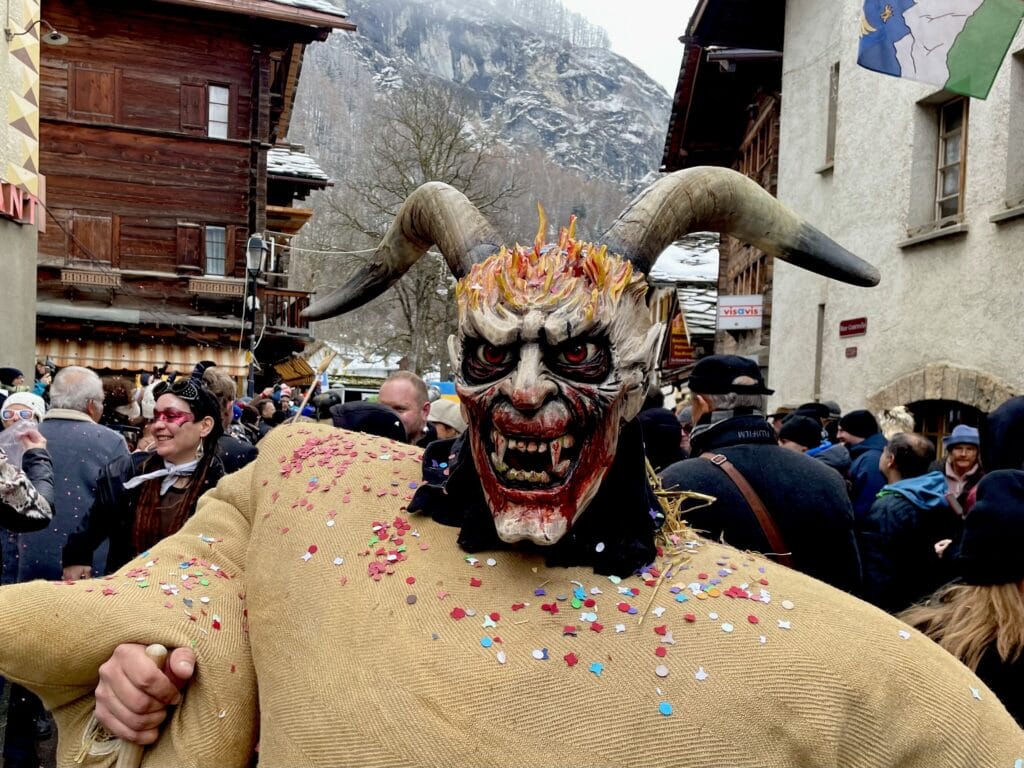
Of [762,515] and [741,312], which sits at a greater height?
[741,312]

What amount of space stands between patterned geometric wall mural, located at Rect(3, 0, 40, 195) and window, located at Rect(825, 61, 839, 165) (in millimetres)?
12145

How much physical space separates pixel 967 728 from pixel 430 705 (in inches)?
37.7

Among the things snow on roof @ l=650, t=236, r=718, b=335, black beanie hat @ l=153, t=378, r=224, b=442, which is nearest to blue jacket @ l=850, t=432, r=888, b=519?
black beanie hat @ l=153, t=378, r=224, b=442

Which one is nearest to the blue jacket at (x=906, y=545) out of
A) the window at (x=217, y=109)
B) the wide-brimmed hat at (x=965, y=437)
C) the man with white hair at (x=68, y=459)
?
the wide-brimmed hat at (x=965, y=437)

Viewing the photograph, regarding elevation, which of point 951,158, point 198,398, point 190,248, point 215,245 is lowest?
point 198,398

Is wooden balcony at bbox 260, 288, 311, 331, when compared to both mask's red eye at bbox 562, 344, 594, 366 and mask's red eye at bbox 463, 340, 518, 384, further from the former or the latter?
mask's red eye at bbox 562, 344, 594, 366

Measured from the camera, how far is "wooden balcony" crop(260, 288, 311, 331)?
1082 inches

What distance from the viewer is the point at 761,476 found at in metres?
3.60

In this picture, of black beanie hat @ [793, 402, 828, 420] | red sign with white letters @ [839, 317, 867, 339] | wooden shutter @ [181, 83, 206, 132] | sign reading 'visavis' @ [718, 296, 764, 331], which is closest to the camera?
black beanie hat @ [793, 402, 828, 420]

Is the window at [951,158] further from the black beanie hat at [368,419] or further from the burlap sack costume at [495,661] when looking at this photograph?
the burlap sack costume at [495,661]

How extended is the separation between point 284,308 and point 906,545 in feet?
85.7

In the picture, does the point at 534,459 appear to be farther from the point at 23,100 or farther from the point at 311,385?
the point at 23,100

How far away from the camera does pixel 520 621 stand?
176 centimetres

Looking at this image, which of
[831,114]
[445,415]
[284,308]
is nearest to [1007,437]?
[445,415]
